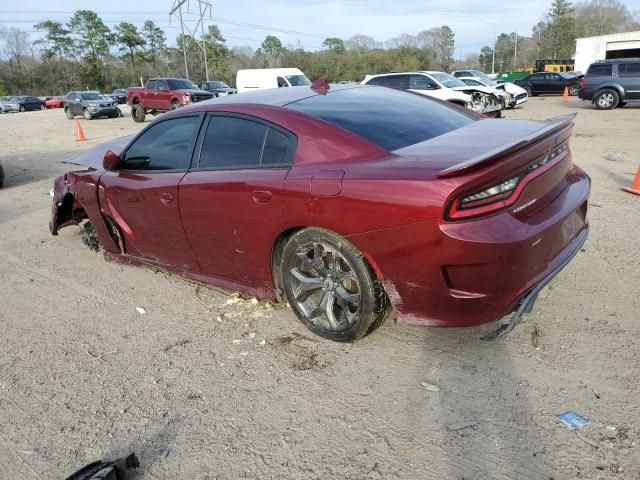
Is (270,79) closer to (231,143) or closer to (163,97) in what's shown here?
(163,97)

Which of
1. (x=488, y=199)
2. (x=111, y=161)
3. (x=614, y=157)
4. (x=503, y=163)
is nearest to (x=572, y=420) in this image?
(x=488, y=199)

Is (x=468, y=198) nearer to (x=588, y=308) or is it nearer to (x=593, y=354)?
(x=593, y=354)

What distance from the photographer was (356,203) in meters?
2.75

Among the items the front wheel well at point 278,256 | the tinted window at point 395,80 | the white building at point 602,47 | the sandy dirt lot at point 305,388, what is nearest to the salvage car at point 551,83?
the white building at point 602,47

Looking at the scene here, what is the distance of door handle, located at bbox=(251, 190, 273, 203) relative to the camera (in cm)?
314

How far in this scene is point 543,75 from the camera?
93.9 ft

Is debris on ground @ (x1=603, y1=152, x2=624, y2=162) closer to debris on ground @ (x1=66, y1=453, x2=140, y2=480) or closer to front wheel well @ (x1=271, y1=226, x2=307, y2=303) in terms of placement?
front wheel well @ (x1=271, y1=226, x2=307, y2=303)

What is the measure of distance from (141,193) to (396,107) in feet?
6.83

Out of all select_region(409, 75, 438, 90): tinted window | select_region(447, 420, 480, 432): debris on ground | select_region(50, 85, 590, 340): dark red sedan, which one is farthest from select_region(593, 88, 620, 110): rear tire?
select_region(447, 420, 480, 432): debris on ground

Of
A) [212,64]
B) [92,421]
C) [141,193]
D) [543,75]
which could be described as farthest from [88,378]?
[212,64]

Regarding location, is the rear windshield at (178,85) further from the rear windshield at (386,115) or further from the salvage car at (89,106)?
the rear windshield at (386,115)

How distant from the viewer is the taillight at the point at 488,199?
97.6 inches

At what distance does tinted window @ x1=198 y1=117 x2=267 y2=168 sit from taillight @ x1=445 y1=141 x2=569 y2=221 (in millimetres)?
1404

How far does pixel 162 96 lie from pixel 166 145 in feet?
63.7
